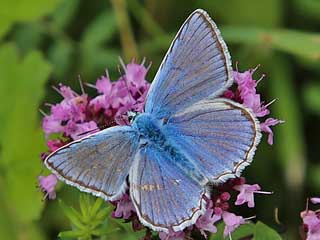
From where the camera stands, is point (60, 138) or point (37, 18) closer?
point (60, 138)

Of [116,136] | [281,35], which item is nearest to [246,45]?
[281,35]

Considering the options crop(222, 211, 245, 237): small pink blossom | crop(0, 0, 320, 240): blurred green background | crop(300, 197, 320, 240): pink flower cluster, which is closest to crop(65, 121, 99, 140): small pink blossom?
crop(222, 211, 245, 237): small pink blossom

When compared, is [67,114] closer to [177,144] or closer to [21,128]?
[177,144]

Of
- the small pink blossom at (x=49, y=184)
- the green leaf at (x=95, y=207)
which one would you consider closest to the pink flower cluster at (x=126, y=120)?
the small pink blossom at (x=49, y=184)

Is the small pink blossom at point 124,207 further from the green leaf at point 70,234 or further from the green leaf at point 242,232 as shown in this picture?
the green leaf at point 242,232

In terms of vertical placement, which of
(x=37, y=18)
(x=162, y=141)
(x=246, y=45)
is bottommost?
(x=246, y=45)

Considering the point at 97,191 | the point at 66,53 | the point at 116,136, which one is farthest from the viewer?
the point at 66,53

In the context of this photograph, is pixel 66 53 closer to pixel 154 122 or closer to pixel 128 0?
pixel 128 0

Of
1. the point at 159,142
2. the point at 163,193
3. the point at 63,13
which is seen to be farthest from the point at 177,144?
the point at 63,13
